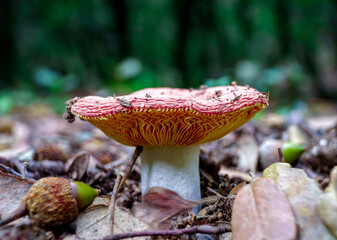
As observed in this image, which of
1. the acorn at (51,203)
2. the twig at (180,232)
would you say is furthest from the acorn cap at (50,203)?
the twig at (180,232)

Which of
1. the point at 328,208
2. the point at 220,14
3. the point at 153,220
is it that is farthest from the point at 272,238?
the point at 220,14

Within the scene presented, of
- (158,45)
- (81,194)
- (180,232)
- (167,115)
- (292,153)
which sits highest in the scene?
(158,45)

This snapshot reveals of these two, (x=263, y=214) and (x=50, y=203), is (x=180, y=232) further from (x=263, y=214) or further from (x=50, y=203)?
(x=50, y=203)

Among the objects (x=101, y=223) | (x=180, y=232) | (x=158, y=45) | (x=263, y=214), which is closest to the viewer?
(x=263, y=214)

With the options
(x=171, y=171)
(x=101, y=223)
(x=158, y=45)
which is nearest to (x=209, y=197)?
(x=171, y=171)

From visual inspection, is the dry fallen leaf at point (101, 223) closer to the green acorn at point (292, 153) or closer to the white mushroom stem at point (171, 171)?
the white mushroom stem at point (171, 171)

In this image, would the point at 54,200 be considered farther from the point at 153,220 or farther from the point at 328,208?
the point at 328,208
